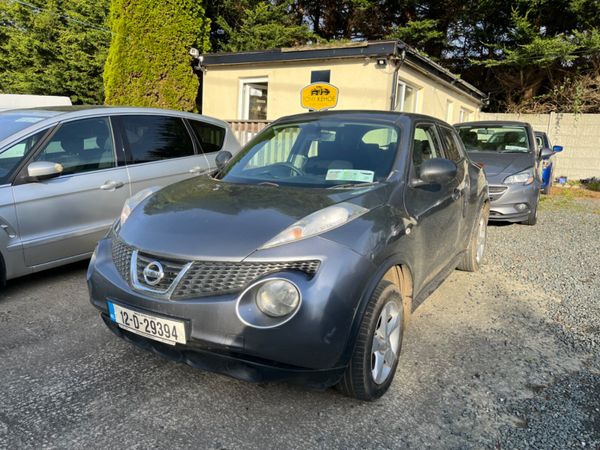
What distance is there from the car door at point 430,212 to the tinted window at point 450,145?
181mm

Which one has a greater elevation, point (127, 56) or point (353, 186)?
point (127, 56)

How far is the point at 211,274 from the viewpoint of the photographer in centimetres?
215

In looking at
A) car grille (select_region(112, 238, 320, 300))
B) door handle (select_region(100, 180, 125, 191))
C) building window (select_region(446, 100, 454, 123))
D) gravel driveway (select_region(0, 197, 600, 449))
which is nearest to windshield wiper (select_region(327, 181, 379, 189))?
car grille (select_region(112, 238, 320, 300))

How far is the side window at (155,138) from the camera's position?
4727mm

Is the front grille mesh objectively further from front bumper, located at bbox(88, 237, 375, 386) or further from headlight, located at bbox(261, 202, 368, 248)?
headlight, located at bbox(261, 202, 368, 248)

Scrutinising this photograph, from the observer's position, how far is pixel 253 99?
39.5ft

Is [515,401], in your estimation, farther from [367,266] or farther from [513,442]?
[367,266]

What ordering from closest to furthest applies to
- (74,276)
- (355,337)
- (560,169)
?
(355,337), (74,276), (560,169)

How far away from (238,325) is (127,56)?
476 inches

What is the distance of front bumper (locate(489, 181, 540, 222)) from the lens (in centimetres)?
693

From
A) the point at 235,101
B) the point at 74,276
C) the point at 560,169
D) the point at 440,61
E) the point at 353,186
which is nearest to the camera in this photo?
the point at 353,186

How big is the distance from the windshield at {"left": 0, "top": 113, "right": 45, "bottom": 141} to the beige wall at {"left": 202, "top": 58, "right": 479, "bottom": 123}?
6919 mm

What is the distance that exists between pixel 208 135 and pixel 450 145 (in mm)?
2891

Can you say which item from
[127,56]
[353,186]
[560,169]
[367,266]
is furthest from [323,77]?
[560,169]
